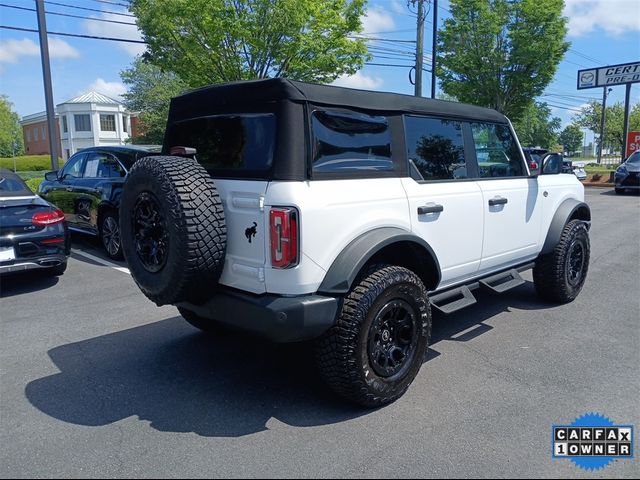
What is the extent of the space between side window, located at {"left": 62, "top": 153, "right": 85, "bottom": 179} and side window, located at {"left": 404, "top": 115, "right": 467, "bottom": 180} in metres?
6.50

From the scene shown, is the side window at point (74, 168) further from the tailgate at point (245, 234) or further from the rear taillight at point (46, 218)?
the tailgate at point (245, 234)

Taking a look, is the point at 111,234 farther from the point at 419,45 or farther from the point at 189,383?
the point at 419,45

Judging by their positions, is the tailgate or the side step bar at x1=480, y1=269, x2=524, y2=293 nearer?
the tailgate

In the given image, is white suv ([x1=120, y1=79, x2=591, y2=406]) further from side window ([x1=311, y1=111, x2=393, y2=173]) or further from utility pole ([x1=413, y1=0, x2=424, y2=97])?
utility pole ([x1=413, y1=0, x2=424, y2=97])

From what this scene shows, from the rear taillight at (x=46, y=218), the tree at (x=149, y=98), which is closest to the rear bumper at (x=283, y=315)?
the rear taillight at (x=46, y=218)

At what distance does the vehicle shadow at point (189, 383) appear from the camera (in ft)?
10.3

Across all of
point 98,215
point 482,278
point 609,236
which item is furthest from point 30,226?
point 609,236

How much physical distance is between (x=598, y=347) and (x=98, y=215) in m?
6.88

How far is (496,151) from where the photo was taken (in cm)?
466

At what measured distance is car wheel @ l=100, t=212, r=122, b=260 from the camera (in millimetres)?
7418

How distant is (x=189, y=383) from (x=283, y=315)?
1239 mm

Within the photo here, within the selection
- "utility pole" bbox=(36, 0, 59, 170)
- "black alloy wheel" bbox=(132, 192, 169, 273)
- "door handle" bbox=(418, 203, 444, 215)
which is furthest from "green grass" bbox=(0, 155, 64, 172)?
"door handle" bbox=(418, 203, 444, 215)

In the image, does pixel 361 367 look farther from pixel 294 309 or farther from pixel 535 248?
pixel 535 248

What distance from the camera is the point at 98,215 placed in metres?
7.70
